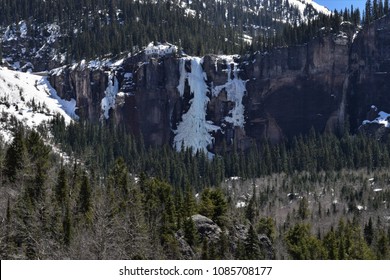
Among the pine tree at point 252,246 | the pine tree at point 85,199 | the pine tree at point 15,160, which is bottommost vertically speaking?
the pine tree at point 252,246

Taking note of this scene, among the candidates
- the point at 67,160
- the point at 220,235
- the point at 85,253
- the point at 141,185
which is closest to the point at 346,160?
the point at 67,160

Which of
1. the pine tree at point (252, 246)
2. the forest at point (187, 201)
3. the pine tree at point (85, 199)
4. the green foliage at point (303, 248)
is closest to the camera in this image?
the forest at point (187, 201)

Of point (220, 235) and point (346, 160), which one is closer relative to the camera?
point (220, 235)

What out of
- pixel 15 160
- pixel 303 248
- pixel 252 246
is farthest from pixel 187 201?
pixel 15 160

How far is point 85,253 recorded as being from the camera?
1446 inches

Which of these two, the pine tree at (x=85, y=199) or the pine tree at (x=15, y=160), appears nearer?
the pine tree at (x=85, y=199)

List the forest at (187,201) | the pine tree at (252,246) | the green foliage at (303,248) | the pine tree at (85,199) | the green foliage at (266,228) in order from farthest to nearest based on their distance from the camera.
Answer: the green foliage at (266,228), the green foliage at (303,248), the pine tree at (252,246), the pine tree at (85,199), the forest at (187,201)

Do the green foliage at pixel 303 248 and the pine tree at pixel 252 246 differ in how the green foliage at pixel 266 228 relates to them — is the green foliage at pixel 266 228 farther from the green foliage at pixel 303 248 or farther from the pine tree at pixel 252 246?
the pine tree at pixel 252 246

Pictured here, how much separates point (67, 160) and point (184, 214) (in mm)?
93453

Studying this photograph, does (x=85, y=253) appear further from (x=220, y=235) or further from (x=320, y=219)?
(x=320, y=219)

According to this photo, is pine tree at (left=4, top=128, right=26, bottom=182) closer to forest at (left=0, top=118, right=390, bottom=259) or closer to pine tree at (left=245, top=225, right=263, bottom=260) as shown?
forest at (left=0, top=118, right=390, bottom=259)

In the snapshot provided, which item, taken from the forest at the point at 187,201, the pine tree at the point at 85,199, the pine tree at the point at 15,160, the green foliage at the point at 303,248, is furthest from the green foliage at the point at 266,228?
the pine tree at the point at 15,160

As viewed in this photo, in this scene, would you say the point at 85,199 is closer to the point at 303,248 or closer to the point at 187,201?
the point at 187,201
